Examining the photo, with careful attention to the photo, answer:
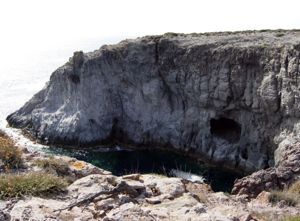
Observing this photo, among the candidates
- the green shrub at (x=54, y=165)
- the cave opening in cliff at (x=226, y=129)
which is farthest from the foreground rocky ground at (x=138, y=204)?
A: the cave opening in cliff at (x=226, y=129)

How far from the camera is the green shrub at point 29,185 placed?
11.7 meters

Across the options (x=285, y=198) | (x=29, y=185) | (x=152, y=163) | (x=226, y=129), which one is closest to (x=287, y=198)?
(x=285, y=198)

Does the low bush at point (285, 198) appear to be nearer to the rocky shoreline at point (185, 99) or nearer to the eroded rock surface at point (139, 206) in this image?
the eroded rock surface at point (139, 206)

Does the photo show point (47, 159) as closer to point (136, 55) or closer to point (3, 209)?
point (3, 209)

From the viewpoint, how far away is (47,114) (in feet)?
258

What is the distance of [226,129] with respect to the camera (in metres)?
64.0

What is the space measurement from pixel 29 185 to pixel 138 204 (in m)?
2.65

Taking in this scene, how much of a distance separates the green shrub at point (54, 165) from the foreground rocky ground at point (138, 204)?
15.1 inches

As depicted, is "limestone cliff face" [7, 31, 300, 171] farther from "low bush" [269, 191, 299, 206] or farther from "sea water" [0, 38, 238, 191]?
"low bush" [269, 191, 299, 206]

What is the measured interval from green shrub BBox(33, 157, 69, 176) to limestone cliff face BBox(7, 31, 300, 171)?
125ft

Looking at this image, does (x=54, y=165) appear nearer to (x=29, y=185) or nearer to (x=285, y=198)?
(x=29, y=185)

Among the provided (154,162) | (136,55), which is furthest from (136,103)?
(154,162)

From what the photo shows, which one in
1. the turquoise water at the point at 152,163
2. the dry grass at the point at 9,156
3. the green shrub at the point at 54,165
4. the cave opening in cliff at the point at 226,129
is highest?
the dry grass at the point at 9,156

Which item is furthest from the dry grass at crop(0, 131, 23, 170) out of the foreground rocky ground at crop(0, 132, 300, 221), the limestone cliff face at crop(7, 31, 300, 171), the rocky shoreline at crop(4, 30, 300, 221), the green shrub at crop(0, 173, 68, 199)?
the limestone cliff face at crop(7, 31, 300, 171)
